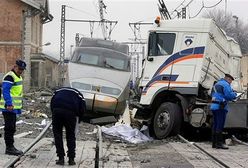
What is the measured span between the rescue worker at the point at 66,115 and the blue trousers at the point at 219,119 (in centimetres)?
440

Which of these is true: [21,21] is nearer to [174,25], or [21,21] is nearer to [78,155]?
[174,25]

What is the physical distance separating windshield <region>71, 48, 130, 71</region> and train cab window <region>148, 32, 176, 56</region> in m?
5.92

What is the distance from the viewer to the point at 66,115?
32.0ft

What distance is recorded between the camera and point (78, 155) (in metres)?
10.9

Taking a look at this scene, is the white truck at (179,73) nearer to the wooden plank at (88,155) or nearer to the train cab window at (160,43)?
the train cab window at (160,43)

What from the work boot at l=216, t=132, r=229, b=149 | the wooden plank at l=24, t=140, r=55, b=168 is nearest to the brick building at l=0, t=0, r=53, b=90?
the work boot at l=216, t=132, r=229, b=149

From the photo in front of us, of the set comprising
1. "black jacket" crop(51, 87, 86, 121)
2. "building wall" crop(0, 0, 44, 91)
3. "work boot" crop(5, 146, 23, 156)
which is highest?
"building wall" crop(0, 0, 44, 91)

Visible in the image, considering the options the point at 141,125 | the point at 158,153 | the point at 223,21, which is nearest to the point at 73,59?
the point at 141,125

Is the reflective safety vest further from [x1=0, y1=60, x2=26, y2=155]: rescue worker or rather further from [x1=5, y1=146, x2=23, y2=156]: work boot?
[x1=5, y1=146, x2=23, y2=156]: work boot

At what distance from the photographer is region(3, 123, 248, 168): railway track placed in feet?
32.4

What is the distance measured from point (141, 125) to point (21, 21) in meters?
32.8

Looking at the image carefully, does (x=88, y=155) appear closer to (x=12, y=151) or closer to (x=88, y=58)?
(x=12, y=151)

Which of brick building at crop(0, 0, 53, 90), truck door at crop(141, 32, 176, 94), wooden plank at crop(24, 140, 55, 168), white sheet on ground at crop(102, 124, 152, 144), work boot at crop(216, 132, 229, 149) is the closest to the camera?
wooden plank at crop(24, 140, 55, 168)

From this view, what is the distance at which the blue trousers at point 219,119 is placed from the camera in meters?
13.0
